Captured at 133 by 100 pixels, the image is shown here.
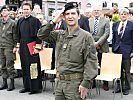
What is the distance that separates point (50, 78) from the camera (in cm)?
731

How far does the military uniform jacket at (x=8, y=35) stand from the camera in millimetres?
6275

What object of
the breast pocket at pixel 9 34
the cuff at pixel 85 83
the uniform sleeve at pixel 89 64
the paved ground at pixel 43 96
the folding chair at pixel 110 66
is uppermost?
the breast pocket at pixel 9 34

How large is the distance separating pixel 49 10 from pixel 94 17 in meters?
5.82

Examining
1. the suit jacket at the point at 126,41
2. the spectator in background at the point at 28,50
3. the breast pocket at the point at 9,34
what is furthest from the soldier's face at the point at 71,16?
the breast pocket at the point at 9,34

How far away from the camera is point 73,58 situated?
125 inches

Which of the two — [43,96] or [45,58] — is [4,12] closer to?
[45,58]

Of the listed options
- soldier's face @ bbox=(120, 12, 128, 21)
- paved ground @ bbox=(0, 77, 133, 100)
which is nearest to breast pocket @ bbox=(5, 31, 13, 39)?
paved ground @ bbox=(0, 77, 133, 100)

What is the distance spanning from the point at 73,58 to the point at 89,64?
18 centimetres

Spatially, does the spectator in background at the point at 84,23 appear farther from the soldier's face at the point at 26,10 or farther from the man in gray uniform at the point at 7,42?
the man in gray uniform at the point at 7,42

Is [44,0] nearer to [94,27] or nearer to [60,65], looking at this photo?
[94,27]

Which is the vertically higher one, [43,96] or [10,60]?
[10,60]

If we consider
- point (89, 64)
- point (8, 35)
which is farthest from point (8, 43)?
point (89, 64)

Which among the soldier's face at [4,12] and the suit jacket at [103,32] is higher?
the soldier's face at [4,12]

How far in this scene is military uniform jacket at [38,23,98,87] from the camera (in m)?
3.12
